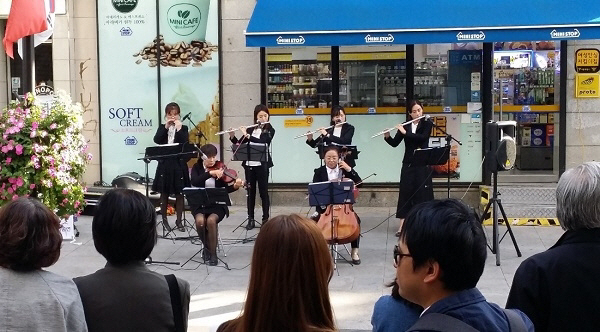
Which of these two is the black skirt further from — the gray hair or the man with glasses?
the man with glasses

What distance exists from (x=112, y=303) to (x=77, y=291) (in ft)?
0.52

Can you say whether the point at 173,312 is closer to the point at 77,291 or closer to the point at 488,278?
the point at 77,291

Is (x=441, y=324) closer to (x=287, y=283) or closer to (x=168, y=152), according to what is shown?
(x=287, y=283)

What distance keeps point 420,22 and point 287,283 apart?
10205 millimetres

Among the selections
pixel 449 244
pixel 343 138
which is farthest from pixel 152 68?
pixel 449 244

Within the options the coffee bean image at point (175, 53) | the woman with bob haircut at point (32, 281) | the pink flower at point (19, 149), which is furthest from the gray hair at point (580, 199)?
the coffee bean image at point (175, 53)

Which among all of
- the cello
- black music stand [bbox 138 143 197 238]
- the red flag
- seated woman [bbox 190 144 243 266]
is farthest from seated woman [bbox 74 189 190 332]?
black music stand [bbox 138 143 197 238]

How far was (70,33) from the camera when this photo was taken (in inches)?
582

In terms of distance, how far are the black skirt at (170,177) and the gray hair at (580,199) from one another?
30.9 ft

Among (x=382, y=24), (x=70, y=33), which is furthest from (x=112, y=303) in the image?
(x=70, y=33)

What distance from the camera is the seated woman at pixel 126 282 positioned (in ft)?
12.1

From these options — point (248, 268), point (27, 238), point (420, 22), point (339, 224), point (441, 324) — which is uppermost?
point (420, 22)

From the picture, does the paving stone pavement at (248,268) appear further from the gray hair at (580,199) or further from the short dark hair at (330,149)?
the gray hair at (580,199)

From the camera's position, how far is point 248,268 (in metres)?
10.7
